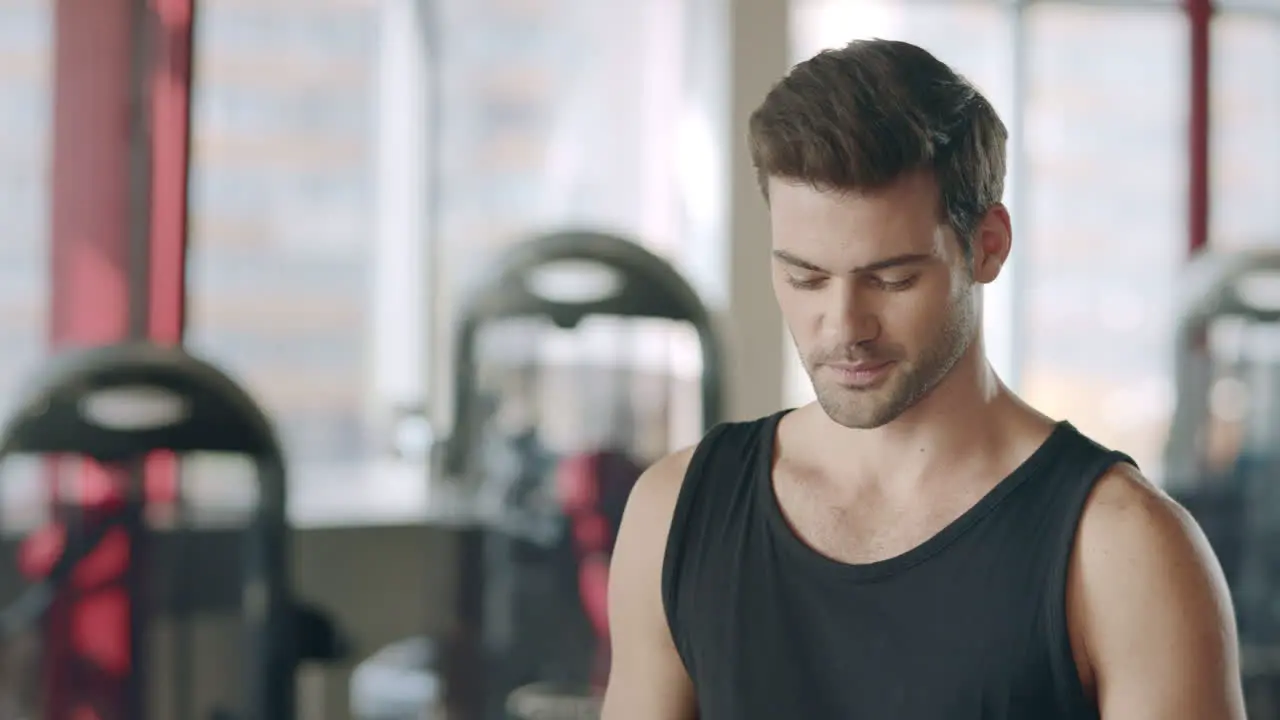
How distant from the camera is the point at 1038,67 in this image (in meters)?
4.09

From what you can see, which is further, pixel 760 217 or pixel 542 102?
pixel 542 102

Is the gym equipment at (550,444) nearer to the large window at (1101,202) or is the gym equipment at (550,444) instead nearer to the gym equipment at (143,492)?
the gym equipment at (143,492)

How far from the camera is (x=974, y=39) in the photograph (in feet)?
13.3

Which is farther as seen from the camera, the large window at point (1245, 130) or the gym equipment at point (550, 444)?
the large window at point (1245, 130)

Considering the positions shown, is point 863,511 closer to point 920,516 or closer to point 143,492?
point 920,516

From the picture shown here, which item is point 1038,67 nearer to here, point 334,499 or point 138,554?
point 334,499

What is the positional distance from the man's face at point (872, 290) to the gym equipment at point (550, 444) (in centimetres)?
161

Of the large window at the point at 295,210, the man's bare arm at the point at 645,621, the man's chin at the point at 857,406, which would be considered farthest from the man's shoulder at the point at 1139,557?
the large window at the point at 295,210

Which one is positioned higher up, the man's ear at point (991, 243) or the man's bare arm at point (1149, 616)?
the man's ear at point (991, 243)

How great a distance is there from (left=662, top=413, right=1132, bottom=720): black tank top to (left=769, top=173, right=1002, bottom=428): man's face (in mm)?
103

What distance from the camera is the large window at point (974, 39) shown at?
3924 millimetres

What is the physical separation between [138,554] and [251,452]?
0.23 meters

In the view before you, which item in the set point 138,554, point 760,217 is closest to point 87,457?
point 138,554

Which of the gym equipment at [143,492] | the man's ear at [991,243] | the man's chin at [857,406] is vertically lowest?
the gym equipment at [143,492]
